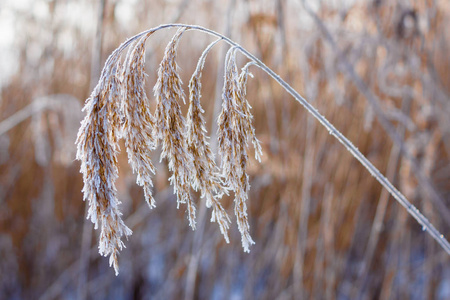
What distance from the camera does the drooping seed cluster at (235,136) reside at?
501 mm

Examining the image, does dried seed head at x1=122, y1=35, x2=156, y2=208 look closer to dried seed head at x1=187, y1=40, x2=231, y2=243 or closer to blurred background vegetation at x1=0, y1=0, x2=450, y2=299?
dried seed head at x1=187, y1=40, x2=231, y2=243

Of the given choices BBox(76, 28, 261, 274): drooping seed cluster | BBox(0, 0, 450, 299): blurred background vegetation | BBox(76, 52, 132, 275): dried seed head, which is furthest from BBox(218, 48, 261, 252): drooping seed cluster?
BBox(0, 0, 450, 299): blurred background vegetation

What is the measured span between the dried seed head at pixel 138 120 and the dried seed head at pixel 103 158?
0.02m

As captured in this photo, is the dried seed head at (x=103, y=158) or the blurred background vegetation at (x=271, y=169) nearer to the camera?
the dried seed head at (x=103, y=158)

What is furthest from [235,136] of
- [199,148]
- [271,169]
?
[271,169]

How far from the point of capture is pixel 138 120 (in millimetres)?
500

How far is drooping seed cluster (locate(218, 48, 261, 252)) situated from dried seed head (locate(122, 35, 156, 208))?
82 millimetres

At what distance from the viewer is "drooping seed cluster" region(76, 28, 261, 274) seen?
0.49 metres

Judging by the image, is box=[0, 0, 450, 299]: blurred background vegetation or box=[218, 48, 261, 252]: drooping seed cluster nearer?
box=[218, 48, 261, 252]: drooping seed cluster

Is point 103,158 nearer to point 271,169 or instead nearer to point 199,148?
point 199,148

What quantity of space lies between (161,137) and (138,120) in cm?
3

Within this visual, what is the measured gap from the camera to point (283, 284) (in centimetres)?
164

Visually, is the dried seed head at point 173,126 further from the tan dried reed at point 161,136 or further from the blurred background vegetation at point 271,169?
the blurred background vegetation at point 271,169

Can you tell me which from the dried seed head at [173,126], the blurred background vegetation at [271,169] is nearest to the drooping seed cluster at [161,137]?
the dried seed head at [173,126]
